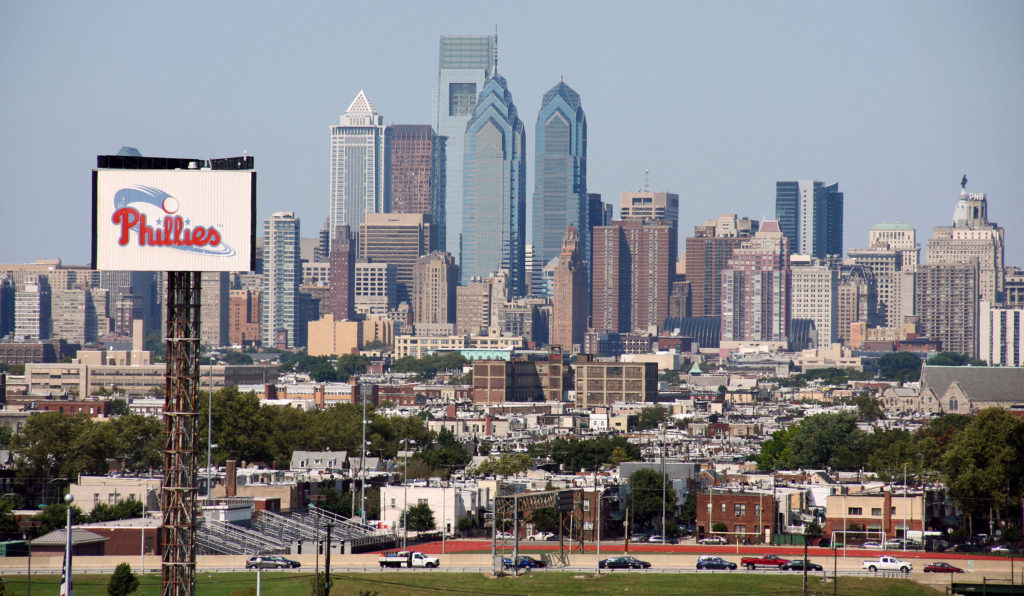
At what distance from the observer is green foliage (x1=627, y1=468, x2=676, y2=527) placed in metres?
102

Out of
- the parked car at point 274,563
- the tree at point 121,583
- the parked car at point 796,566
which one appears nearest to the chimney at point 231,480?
the parked car at point 274,563

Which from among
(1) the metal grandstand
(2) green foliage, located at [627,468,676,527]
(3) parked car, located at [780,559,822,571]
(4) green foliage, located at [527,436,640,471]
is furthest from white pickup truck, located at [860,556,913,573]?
(4) green foliage, located at [527,436,640,471]

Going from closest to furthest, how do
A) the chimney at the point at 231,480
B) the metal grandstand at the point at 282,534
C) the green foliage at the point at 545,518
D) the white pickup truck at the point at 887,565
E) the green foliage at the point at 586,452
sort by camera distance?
1. the white pickup truck at the point at 887,565
2. the metal grandstand at the point at 282,534
3. the green foliage at the point at 545,518
4. the chimney at the point at 231,480
5. the green foliage at the point at 586,452

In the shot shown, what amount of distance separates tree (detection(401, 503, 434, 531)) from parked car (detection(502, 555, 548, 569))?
17568 mm

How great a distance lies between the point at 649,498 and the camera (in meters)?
103

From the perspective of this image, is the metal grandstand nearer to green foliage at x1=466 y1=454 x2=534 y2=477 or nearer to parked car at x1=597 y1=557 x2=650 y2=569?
parked car at x1=597 y1=557 x2=650 y2=569

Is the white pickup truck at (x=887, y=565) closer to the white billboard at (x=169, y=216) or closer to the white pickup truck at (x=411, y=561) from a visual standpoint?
the white pickup truck at (x=411, y=561)

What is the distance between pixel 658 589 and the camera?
73125mm

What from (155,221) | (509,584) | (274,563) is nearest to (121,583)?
(274,563)

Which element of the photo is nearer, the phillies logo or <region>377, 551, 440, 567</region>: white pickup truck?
the phillies logo

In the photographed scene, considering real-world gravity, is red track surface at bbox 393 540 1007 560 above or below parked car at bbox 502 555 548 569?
below

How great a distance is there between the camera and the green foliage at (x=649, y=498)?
102 meters

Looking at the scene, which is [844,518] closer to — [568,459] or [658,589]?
[658,589]

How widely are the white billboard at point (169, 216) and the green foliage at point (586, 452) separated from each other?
→ 86.4m
